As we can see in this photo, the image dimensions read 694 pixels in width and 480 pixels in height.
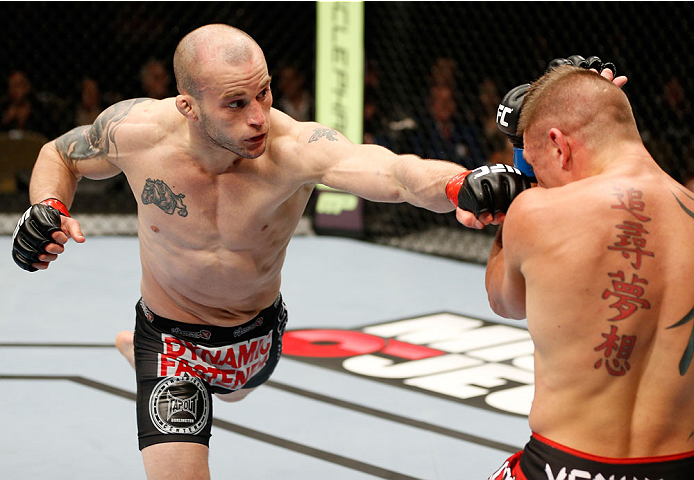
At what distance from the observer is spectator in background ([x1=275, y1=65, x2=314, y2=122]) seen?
7441 mm

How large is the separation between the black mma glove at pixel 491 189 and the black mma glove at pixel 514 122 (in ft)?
0.40

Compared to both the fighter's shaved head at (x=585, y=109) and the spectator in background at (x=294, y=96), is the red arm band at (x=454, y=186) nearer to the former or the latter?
the fighter's shaved head at (x=585, y=109)

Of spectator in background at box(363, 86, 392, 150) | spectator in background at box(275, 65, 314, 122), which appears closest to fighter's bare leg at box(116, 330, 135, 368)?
spectator in background at box(363, 86, 392, 150)

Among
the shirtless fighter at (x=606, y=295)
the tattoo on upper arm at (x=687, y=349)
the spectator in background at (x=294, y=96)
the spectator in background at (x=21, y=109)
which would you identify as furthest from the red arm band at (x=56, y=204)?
the spectator in background at (x=21, y=109)

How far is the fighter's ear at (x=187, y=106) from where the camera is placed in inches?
94.5

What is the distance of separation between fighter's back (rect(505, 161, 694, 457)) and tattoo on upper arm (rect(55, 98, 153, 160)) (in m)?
1.44

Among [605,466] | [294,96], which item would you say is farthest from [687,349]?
[294,96]

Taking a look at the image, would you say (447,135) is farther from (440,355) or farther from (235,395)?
(235,395)

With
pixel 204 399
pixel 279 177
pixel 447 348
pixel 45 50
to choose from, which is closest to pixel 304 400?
pixel 447 348

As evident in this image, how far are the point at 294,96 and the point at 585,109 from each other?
6.01 m

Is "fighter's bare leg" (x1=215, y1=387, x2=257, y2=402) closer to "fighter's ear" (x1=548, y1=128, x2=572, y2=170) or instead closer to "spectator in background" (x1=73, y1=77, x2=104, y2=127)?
"fighter's ear" (x1=548, y1=128, x2=572, y2=170)

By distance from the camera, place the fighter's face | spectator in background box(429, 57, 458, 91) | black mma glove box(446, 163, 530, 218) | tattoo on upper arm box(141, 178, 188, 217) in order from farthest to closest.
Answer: spectator in background box(429, 57, 458, 91) < tattoo on upper arm box(141, 178, 188, 217) < the fighter's face < black mma glove box(446, 163, 530, 218)

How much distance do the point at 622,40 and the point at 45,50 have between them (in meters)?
4.70

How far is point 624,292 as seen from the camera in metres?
1.62
